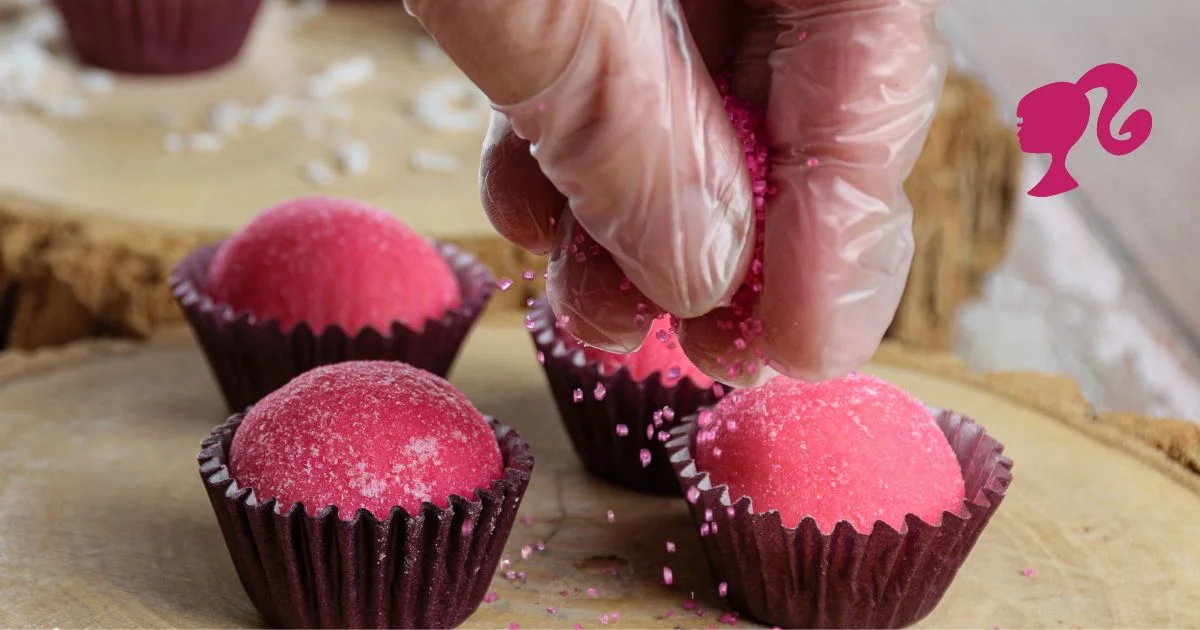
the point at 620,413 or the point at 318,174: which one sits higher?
the point at 620,413

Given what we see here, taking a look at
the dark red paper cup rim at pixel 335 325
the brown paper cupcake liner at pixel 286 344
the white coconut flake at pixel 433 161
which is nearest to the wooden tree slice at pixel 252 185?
the white coconut flake at pixel 433 161

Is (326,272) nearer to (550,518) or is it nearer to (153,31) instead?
(550,518)

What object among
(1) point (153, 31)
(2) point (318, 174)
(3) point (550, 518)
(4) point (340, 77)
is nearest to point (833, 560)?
(3) point (550, 518)

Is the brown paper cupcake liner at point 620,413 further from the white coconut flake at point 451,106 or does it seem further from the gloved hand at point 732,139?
the white coconut flake at point 451,106

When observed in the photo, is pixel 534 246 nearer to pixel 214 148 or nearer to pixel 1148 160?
pixel 214 148

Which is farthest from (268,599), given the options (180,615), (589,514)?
(589,514)

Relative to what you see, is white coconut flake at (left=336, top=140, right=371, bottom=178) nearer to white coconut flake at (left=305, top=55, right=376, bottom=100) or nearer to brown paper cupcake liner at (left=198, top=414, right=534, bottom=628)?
white coconut flake at (left=305, top=55, right=376, bottom=100)
